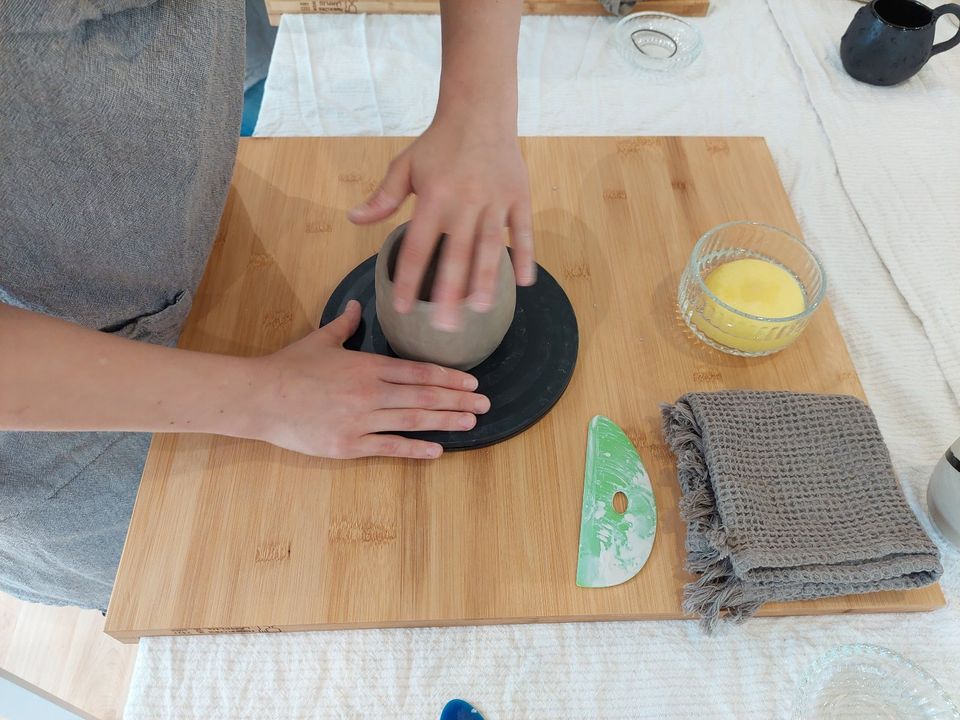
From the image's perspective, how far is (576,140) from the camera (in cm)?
80

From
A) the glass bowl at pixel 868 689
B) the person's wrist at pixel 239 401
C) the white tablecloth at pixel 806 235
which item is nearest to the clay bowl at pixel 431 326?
the person's wrist at pixel 239 401

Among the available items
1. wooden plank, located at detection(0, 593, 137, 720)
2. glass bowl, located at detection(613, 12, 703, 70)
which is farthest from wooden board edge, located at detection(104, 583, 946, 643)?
glass bowl, located at detection(613, 12, 703, 70)

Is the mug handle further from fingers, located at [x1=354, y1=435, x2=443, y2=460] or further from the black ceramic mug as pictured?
fingers, located at [x1=354, y1=435, x2=443, y2=460]

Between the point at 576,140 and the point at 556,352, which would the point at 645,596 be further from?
the point at 576,140

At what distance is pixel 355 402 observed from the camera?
1.86 feet

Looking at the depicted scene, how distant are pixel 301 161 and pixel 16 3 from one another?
0.36 metres

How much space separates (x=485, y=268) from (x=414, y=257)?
5 cm

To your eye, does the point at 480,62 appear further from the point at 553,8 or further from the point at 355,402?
the point at 553,8

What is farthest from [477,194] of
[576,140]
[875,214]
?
[875,214]

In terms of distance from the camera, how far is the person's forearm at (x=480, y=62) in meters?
0.58

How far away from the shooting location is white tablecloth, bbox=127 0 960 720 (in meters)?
0.51

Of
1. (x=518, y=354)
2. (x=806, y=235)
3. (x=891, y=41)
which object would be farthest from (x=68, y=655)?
(x=891, y=41)

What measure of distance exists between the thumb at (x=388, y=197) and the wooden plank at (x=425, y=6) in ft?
2.01

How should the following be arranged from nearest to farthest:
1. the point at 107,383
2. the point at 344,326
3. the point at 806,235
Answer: the point at 107,383 → the point at 344,326 → the point at 806,235
